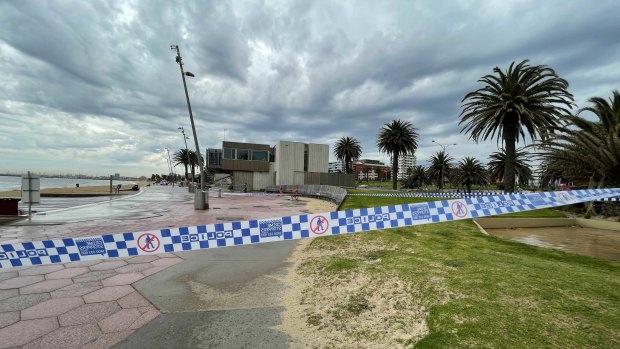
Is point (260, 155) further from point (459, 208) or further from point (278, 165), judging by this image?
point (459, 208)

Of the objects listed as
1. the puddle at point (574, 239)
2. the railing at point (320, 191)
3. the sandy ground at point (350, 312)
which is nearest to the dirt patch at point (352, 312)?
the sandy ground at point (350, 312)

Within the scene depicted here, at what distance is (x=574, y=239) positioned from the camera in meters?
11.3

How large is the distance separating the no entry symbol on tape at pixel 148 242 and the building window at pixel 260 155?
44567 millimetres

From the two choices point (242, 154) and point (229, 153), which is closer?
point (229, 153)

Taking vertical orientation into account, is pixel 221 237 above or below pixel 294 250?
above

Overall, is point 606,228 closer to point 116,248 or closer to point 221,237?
point 221,237

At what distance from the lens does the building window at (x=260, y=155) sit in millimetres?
49281

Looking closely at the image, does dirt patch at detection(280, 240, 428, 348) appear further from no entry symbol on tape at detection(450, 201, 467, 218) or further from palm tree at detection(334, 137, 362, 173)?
palm tree at detection(334, 137, 362, 173)

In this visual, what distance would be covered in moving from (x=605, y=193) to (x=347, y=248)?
8.30 m

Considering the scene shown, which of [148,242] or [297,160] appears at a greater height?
[297,160]

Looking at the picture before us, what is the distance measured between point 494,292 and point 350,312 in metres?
2.09

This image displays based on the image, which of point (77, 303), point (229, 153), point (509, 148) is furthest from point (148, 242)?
point (229, 153)

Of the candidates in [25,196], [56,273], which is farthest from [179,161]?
[56,273]

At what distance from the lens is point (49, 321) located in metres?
3.94
